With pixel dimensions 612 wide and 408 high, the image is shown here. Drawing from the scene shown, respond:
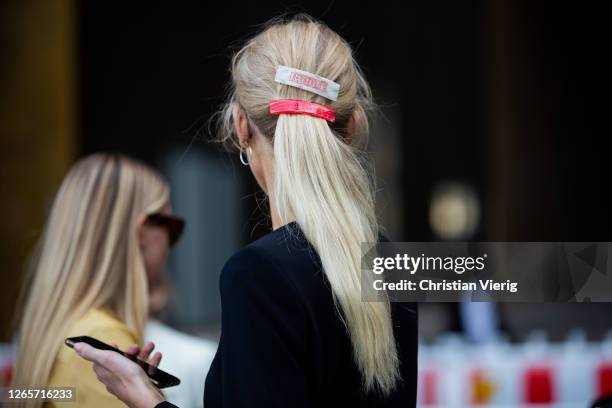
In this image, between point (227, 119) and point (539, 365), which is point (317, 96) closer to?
point (227, 119)

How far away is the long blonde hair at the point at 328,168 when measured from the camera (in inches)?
64.7

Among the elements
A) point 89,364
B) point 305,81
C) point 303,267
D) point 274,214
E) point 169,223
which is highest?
point 305,81

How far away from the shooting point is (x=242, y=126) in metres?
1.81

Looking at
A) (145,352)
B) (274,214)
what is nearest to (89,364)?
(145,352)

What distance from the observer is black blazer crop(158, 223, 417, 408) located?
1.54 metres

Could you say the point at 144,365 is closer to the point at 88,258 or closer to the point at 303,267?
the point at 303,267

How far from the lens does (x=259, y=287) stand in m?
1.56

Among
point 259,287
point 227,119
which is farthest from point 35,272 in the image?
point 259,287

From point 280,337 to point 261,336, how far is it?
0.03 meters

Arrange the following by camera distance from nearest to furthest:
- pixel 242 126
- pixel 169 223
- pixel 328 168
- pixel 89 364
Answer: pixel 328 168
pixel 242 126
pixel 89 364
pixel 169 223

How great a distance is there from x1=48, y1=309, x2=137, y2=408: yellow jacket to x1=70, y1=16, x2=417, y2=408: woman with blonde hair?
13.5 inches

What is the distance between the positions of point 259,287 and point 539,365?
9.68ft

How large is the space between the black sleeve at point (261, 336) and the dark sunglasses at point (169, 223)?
1019mm

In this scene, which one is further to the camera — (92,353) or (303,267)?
(92,353)
